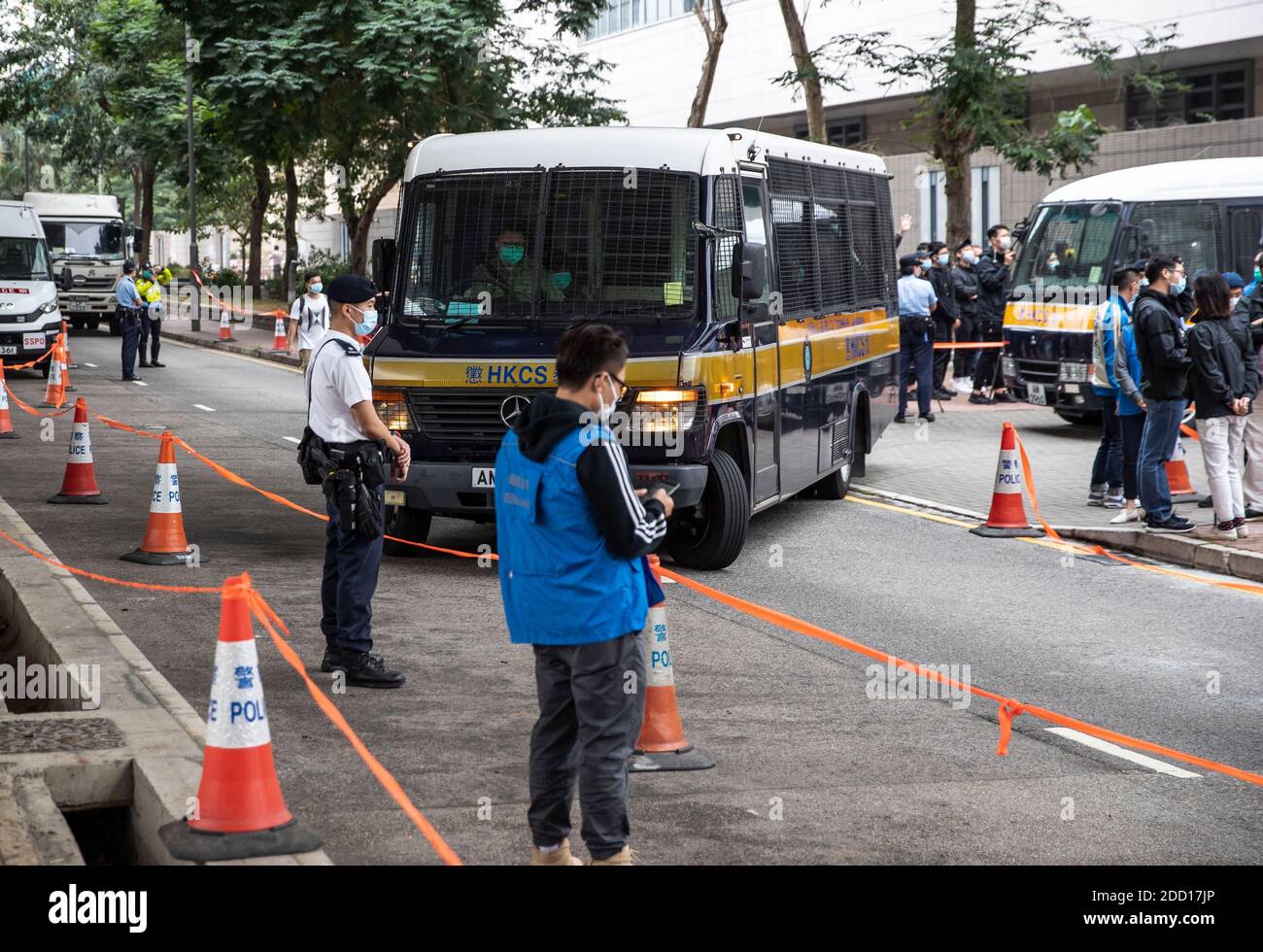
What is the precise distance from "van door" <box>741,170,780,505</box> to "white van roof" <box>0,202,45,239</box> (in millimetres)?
20613

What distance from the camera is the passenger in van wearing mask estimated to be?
35.0ft

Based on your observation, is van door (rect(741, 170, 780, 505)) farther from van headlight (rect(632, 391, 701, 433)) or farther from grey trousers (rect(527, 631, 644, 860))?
grey trousers (rect(527, 631, 644, 860))

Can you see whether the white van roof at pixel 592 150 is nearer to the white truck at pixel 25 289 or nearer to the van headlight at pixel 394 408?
the van headlight at pixel 394 408

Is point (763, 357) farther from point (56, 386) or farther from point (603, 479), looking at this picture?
point (56, 386)

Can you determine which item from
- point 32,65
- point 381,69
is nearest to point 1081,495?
point 381,69

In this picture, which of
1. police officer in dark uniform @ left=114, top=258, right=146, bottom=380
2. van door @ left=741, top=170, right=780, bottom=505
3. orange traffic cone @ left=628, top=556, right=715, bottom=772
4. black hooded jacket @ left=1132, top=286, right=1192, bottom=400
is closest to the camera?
orange traffic cone @ left=628, top=556, right=715, bottom=772

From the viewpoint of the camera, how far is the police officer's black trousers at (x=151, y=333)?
29328 mm

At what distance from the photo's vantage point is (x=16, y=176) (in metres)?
114

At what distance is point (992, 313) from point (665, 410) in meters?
14.7

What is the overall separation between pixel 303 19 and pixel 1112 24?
1783 cm

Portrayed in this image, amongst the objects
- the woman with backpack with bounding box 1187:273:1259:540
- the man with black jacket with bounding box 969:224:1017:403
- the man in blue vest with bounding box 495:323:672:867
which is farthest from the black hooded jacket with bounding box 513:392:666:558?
the man with black jacket with bounding box 969:224:1017:403

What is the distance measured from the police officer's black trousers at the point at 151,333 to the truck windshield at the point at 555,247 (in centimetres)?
1943
